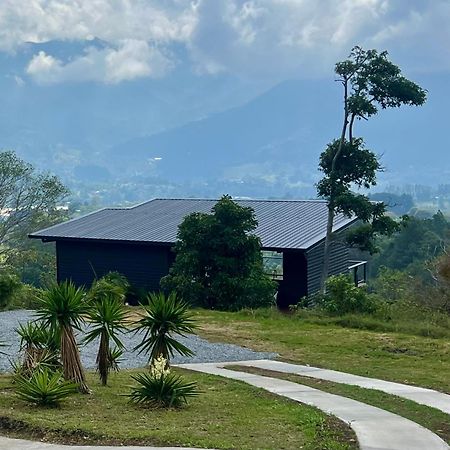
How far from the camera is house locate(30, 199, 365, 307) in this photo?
90.7 feet

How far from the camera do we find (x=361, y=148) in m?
24.7

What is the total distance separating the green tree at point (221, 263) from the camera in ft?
74.0

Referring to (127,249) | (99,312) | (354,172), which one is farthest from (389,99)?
(99,312)

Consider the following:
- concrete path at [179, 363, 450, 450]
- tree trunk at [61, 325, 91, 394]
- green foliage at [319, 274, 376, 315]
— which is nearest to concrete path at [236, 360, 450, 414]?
concrete path at [179, 363, 450, 450]

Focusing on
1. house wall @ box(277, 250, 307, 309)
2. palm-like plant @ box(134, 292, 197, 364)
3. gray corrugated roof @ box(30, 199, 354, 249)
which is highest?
gray corrugated roof @ box(30, 199, 354, 249)

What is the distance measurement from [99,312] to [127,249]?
20.3m

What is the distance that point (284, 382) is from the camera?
1112 centimetres

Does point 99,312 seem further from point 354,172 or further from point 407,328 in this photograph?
point 354,172

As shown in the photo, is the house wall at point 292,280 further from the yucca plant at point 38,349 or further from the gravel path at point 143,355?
the yucca plant at point 38,349

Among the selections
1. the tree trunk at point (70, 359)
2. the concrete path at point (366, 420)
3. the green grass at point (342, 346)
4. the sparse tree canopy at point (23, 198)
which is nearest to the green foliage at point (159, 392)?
the tree trunk at point (70, 359)

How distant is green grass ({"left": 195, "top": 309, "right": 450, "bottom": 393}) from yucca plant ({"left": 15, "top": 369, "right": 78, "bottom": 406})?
5113 millimetres

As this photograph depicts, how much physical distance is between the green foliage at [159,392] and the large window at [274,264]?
1864 centimetres

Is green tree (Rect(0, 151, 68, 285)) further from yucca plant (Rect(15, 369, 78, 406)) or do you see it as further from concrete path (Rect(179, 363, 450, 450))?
yucca plant (Rect(15, 369, 78, 406))

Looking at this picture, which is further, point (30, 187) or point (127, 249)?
point (30, 187)
